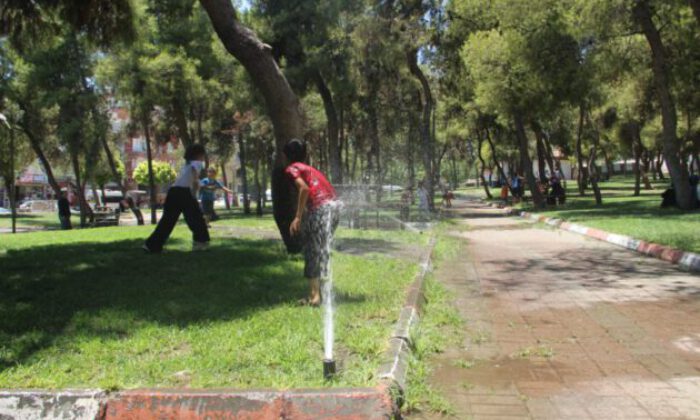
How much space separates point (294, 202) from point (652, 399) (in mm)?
5780

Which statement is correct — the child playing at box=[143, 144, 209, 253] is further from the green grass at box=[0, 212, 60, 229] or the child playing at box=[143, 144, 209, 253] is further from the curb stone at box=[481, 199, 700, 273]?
the green grass at box=[0, 212, 60, 229]

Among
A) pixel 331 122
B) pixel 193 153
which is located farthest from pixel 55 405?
pixel 331 122

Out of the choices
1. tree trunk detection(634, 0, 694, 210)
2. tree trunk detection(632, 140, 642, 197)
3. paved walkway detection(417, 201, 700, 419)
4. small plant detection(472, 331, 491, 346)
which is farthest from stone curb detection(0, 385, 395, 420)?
tree trunk detection(632, 140, 642, 197)

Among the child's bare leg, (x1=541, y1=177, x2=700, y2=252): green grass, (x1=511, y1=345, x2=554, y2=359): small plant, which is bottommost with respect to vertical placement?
(x1=511, y1=345, x2=554, y2=359): small plant

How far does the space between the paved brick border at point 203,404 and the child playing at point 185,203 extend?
18.0ft

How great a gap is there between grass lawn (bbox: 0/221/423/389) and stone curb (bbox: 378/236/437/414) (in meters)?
0.09

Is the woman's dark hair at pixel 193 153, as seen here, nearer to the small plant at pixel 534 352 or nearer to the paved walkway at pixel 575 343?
the paved walkway at pixel 575 343

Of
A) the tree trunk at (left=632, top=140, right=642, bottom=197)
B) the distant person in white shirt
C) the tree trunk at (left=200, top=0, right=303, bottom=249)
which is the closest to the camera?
the tree trunk at (left=200, top=0, right=303, bottom=249)

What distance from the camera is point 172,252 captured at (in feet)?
31.6

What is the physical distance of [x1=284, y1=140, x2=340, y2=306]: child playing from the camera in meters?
5.94

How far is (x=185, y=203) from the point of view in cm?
903

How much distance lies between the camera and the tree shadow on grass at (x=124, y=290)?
511cm

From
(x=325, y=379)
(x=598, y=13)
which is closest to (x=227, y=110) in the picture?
(x=598, y=13)

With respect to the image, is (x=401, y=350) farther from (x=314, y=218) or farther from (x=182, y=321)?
(x=182, y=321)
